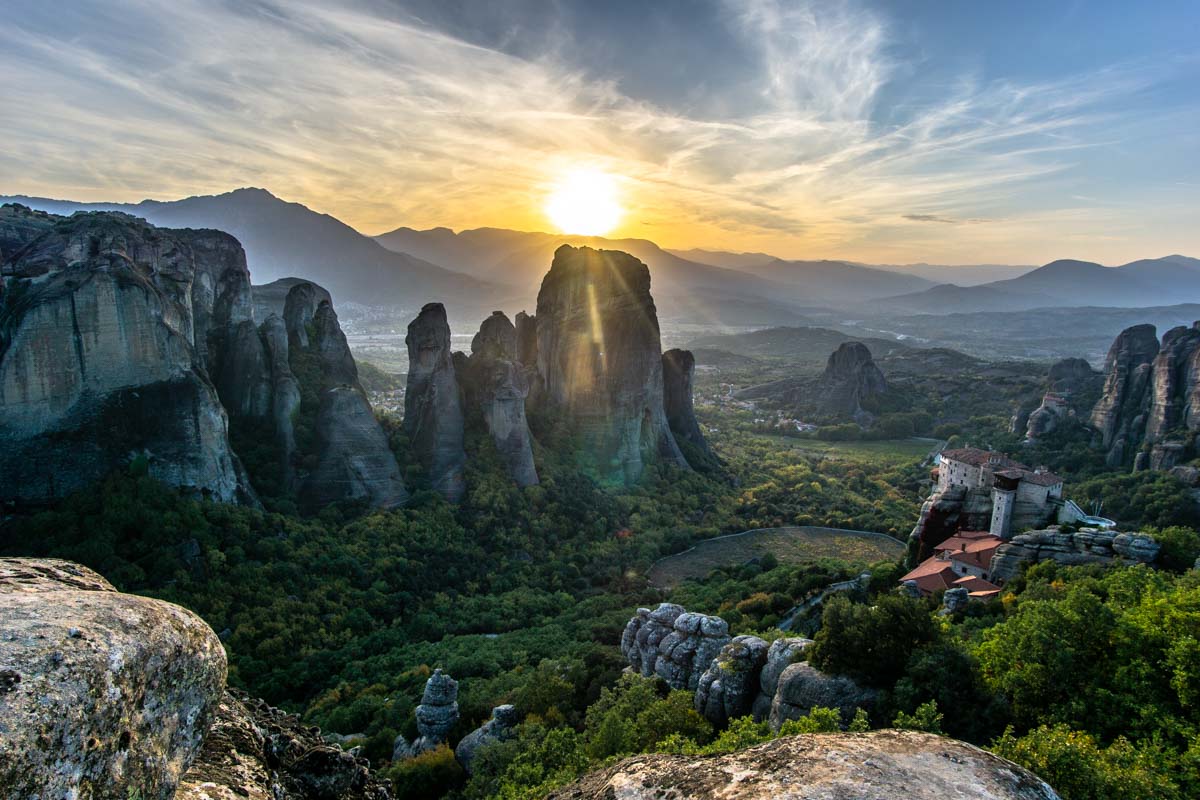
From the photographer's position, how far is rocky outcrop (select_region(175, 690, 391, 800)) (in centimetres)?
598

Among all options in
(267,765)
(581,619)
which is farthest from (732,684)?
(581,619)

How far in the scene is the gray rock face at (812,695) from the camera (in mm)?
13336

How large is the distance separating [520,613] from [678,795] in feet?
87.3

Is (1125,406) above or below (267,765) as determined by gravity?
below

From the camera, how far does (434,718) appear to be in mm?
19219

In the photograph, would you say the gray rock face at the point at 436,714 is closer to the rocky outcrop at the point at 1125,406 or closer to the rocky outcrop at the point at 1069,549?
the rocky outcrop at the point at 1069,549

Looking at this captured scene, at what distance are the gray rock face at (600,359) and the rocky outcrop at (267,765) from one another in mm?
41384

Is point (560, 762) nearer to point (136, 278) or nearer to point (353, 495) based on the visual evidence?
point (353, 495)

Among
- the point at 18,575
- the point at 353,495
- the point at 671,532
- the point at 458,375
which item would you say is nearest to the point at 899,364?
the point at 671,532

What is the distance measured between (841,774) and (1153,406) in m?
67.5

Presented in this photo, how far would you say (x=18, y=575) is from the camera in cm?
591

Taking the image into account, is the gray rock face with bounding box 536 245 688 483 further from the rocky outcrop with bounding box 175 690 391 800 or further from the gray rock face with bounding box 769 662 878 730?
the rocky outcrop with bounding box 175 690 391 800

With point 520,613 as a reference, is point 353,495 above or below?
above

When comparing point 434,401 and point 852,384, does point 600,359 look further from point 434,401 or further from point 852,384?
point 852,384
